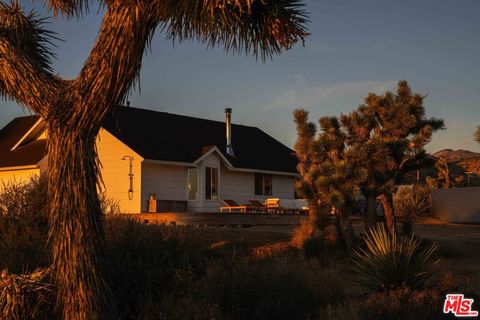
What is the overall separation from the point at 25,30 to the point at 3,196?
6026mm

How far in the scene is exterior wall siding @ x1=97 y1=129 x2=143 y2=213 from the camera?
28.8 metres

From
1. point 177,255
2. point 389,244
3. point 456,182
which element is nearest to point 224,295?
point 177,255

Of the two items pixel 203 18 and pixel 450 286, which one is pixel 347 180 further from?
pixel 203 18

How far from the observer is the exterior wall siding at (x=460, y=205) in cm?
3459

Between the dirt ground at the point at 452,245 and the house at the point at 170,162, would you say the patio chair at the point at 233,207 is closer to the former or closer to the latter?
the house at the point at 170,162

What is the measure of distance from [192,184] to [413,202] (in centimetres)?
1259

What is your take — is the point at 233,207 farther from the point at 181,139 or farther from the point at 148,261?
the point at 148,261

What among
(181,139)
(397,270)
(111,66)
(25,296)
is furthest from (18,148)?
(111,66)

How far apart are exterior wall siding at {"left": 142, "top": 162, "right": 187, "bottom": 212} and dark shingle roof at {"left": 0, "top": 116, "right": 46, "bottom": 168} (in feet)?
15.0

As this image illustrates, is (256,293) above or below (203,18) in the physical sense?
below

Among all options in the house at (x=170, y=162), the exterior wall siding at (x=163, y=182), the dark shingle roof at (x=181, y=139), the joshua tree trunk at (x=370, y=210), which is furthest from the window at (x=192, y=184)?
the joshua tree trunk at (x=370, y=210)

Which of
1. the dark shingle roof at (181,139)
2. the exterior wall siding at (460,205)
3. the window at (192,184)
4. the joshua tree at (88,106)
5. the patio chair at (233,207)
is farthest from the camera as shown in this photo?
the exterior wall siding at (460,205)

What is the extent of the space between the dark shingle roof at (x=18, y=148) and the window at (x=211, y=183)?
25.1 ft

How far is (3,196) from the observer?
48.5 feet
